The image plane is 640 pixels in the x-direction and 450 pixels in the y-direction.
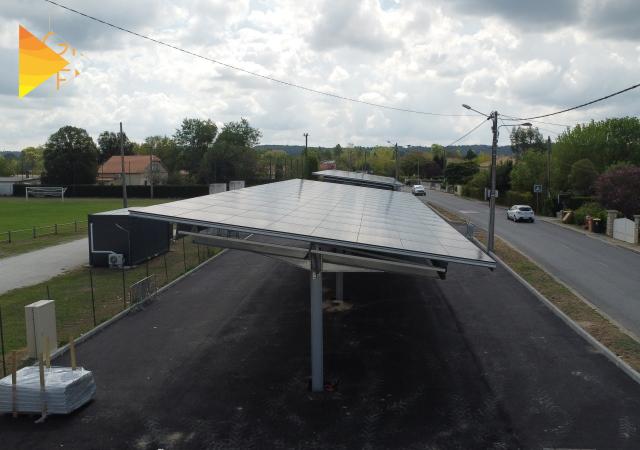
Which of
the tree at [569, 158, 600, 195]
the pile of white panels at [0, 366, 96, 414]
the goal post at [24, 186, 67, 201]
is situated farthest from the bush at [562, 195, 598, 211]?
the goal post at [24, 186, 67, 201]

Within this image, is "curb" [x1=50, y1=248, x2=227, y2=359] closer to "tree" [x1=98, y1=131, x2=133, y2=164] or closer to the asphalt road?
the asphalt road

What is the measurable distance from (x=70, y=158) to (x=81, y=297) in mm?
92360

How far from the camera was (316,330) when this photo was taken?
42.3ft

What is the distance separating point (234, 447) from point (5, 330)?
11.1m

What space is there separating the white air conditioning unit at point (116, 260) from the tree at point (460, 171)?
278ft

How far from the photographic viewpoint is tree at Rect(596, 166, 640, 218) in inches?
1699

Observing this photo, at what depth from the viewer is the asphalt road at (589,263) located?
20562 mm

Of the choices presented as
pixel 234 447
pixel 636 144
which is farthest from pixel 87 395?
pixel 636 144

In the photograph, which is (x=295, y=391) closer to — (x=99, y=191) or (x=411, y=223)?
(x=411, y=223)

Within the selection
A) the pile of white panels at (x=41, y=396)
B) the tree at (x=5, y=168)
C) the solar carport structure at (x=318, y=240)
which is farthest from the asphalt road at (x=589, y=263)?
the tree at (x=5, y=168)

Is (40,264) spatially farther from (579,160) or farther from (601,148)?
(601,148)

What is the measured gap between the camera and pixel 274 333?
16.9 meters

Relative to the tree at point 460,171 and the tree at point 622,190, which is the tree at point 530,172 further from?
the tree at point 460,171

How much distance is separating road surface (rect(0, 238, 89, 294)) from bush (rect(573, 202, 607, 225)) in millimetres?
38595
